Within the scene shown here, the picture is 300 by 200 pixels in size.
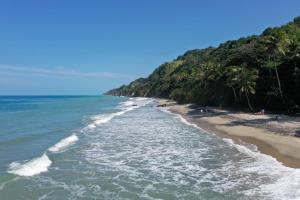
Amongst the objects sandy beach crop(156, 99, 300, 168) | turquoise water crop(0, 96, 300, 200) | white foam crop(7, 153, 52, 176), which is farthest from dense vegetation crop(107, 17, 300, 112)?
white foam crop(7, 153, 52, 176)

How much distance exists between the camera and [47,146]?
76.3 ft

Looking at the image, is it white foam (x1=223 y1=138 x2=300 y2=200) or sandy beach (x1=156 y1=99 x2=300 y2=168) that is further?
sandy beach (x1=156 y1=99 x2=300 y2=168)

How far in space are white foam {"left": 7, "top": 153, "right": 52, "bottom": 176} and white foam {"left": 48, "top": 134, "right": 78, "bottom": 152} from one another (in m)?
3.07

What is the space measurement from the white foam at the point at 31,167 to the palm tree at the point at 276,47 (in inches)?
1097

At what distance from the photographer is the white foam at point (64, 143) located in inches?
863

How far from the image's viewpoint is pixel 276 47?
126 feet

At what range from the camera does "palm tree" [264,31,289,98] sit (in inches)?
1492

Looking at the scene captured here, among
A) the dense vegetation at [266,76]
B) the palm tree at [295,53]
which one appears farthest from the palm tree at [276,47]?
the palm tree at [295,53]

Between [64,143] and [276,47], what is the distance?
25.7 meters

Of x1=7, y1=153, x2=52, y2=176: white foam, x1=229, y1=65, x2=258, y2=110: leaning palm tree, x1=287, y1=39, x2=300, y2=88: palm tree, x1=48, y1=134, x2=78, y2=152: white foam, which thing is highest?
x1=287, y1=39, x2=300, y2=88: palm tree

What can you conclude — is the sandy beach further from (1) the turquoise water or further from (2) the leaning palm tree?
(2) the leaning palm tree

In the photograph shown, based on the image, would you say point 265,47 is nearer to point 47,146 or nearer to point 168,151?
point 168,151

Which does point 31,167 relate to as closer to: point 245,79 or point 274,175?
point 274,175

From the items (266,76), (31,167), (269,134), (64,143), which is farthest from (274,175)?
(266,76)
